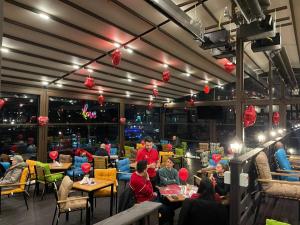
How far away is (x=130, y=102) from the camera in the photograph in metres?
13.0

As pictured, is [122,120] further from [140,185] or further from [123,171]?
[140,185]

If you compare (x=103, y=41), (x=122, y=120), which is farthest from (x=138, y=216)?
(x=122, y=120)

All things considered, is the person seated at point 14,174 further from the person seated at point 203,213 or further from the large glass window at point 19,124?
the person seated at point 203,213

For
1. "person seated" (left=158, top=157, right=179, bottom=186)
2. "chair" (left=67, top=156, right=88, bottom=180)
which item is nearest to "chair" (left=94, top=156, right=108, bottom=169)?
"chair" (left=67, top=156, right=88, bottom=180)

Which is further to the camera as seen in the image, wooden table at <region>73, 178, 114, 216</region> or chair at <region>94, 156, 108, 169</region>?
chair at <region>94, 156, 108, 169</region>

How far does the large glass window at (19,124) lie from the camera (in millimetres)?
8164

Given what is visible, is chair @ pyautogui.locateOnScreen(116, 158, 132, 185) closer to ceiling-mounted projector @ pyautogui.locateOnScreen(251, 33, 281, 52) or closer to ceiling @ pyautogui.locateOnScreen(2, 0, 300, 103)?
ceiling @ pyautogui.locateOnScreen(2, 0, 300, 103)

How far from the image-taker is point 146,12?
4.98 meters

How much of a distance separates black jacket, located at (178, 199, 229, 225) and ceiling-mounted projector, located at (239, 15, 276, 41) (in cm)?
255

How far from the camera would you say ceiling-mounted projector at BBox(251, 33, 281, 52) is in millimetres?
4534

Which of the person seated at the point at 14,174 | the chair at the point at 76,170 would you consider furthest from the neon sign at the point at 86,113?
the person seated at the point at 14,174

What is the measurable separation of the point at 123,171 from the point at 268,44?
474 cm

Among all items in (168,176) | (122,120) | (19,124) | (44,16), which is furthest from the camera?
(122,120)

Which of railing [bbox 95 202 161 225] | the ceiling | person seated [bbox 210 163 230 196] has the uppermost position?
the ceiling
